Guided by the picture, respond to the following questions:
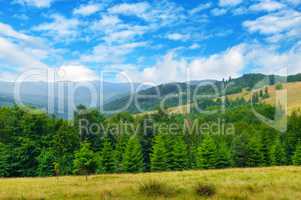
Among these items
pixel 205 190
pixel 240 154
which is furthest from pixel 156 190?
pixel 240 154

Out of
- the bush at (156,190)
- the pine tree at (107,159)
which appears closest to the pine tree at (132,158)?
the pine tree at (107,159)

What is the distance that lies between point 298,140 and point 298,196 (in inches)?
2857

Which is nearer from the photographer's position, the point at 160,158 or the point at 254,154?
the point at 160,158

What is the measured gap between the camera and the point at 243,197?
14.8 m

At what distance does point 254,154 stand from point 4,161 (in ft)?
164

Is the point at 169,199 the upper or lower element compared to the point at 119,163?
upper

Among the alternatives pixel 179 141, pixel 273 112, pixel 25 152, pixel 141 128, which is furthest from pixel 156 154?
pixel 273 112

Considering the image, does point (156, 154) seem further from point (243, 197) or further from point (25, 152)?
point (243, 197)

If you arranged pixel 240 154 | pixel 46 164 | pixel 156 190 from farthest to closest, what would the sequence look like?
pixel 240 154 < pixel 46 164 < pixel 156 190

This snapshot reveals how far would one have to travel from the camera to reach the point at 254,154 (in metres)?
77.4

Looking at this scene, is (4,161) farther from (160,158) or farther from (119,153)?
(160,158)

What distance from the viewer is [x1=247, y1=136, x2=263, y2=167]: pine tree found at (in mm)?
76875

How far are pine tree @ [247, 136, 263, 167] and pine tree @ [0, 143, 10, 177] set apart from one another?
160 feet

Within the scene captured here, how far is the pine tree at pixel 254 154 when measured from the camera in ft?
252
